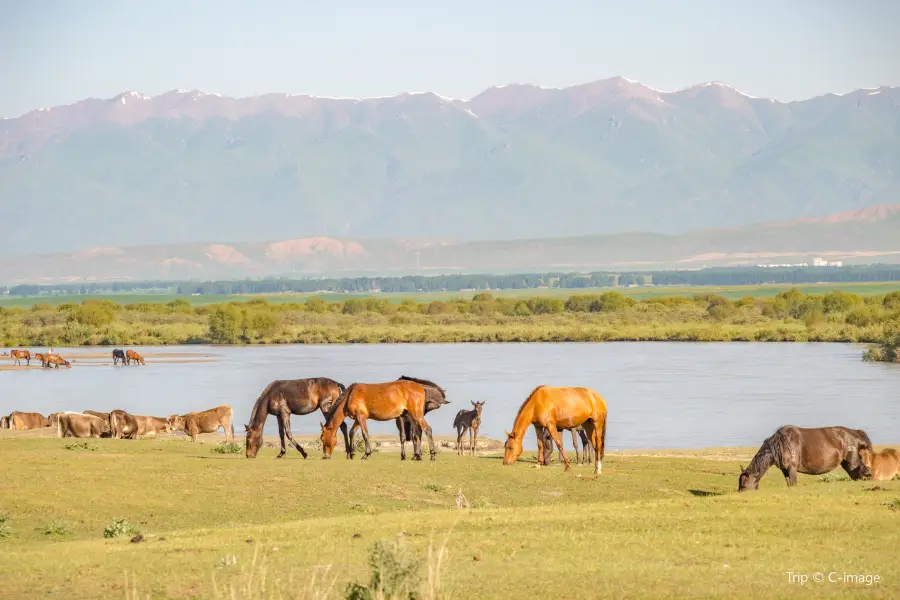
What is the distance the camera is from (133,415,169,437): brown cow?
2655 cm

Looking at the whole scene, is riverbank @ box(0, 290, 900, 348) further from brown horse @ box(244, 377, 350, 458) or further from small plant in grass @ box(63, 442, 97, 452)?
small plant in grass @ box(63, 442, 97, 452)

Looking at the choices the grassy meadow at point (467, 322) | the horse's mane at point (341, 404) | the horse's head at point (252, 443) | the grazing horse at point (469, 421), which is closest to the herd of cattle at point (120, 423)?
the grazing horse at point (469, 421)

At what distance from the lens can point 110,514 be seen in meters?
16.1

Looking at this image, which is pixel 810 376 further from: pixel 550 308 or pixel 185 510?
pixel 550 308

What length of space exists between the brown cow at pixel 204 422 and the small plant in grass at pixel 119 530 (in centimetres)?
1240

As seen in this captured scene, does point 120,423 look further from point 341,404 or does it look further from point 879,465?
point 879,465

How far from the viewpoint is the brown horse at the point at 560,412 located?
19.8m

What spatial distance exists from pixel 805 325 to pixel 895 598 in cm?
7031

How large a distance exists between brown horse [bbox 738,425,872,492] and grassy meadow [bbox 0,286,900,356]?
152ft

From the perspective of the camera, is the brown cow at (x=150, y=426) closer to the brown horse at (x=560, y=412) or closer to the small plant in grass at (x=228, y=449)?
the small plant in grass at (x=228, y=449)

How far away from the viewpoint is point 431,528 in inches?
539

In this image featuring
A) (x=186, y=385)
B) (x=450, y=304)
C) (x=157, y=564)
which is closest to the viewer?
(x=157, y=564)

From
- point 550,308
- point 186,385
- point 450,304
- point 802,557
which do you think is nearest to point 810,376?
point 186,385

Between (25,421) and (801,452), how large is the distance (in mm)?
→ 17665
